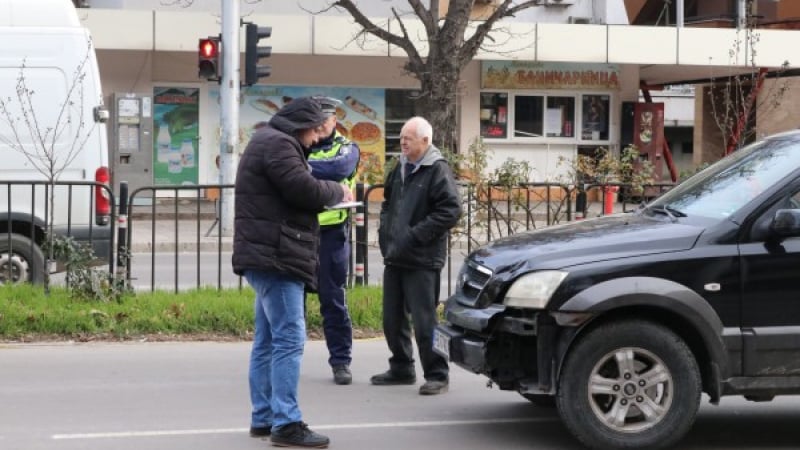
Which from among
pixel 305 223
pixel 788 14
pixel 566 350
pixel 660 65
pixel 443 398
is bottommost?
pixel 443 398

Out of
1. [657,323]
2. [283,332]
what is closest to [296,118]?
[283,332]

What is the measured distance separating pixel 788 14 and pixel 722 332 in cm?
3283

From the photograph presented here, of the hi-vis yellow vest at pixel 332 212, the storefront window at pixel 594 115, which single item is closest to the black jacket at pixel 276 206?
the hi-vis yellow vest at pixel 332 212

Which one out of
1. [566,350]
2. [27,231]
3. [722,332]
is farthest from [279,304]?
[27,231]

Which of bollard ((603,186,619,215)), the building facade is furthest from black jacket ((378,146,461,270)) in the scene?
the building facade

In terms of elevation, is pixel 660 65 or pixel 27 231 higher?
pixel 660 65

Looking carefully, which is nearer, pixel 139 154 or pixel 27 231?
pixel 27 231

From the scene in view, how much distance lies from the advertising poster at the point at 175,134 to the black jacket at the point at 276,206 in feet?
63.2

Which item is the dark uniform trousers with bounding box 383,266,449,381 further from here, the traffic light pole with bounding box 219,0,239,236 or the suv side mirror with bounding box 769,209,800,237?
Result: the traffic light pole with bounding box 219,0,239,236

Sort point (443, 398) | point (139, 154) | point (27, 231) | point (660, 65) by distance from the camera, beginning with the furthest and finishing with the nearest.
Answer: point (660, 65) < point (139, 154) < point (27, 231) < point (443, 398)

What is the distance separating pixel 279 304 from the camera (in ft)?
21.4

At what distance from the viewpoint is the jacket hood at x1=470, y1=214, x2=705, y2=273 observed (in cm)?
637

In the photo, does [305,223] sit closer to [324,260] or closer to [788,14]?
[324,260]

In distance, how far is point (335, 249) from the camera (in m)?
8.38
